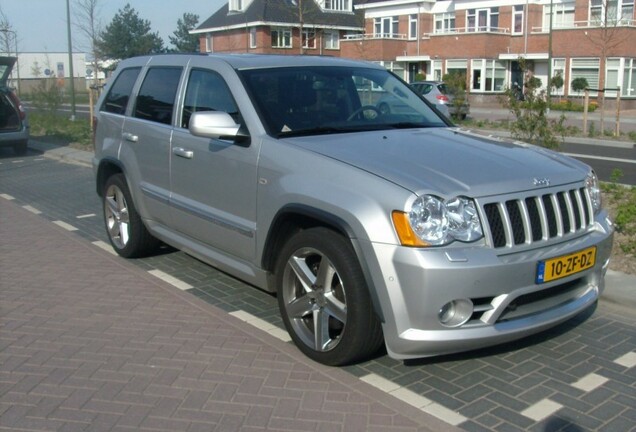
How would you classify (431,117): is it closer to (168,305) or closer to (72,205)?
(168,305)

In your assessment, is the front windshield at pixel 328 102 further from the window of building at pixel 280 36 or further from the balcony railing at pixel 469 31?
the window of building at pixel 280 36

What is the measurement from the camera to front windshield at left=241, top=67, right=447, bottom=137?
5.04 metres

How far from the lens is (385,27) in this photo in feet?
186

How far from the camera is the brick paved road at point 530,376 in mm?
3854

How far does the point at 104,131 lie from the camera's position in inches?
283

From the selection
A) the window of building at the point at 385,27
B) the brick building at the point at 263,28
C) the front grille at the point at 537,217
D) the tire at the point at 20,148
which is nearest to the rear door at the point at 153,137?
the front grille at the point at 537,217

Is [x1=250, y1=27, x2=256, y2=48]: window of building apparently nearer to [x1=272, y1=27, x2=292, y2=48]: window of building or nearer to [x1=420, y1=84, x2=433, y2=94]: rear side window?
[x1=272, y1=27, x2=292, y2=48]: window of building

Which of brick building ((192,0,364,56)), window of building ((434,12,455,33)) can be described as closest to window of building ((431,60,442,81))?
window of building ((434,12,455,33))

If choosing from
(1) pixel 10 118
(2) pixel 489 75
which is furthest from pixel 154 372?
(2) pixel 489 75

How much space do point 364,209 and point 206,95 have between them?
218 centimetres

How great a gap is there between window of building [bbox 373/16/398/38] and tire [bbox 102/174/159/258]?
159ft

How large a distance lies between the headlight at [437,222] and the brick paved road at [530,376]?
0.92m

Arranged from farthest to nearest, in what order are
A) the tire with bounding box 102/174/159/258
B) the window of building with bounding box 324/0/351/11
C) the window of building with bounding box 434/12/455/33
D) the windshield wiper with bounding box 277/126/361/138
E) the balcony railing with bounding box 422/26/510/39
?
the window of building with bounding box 324/0/351/11 → the window of building with bounding box 434/12/455/33 → the balcony railing with bounding box 422/26/510/39 → the tire with bounding box 102/174/159/258 → the windshield wiper with bounding box 277/126/361/138

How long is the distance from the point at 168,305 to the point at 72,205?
5.26 m
